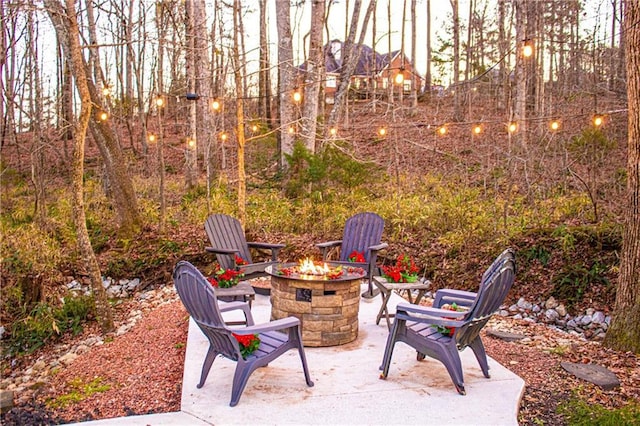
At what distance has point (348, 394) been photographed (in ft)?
11.0

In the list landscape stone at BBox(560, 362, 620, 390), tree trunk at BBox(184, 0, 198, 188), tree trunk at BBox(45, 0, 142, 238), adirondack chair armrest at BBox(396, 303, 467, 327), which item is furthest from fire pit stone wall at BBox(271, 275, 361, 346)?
tree trunk at BBox(184, 0, 198, 188)

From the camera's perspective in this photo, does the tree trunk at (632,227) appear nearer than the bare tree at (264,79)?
Yes

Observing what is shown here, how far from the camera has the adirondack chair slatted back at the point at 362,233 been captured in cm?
638

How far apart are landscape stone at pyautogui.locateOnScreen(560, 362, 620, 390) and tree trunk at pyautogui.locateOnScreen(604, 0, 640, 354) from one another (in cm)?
66

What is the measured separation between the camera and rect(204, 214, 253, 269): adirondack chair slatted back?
6110 mm

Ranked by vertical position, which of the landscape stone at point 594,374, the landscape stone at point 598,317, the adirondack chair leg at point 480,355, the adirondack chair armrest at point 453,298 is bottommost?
the landscape stone at point 598,317

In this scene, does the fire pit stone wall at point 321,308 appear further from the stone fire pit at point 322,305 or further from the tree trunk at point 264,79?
the tree trunk at point 264,79

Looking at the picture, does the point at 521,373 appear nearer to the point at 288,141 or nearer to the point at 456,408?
the point at 456,408

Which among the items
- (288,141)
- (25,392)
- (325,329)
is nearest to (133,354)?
(25,392)

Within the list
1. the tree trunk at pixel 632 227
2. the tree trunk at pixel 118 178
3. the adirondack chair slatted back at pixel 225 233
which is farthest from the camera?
the tree trunk at pixel 118 178

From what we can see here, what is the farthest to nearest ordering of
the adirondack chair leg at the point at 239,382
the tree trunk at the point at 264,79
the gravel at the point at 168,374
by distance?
the tree trunk at the point at 264,79
the gravel at the point at 168,374
the adirondack chair leg at the point at 239,382

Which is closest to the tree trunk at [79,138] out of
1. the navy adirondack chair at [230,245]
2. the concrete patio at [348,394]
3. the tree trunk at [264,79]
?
the navy adirondack chair at [230,245]

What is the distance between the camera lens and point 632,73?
4.32 m

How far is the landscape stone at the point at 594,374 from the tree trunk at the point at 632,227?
0.66 metres
